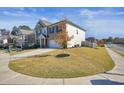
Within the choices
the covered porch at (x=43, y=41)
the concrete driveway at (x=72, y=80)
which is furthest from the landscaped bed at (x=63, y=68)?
the covered porch at (x=43, y=41)

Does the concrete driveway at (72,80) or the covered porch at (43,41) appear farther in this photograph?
the covered porch at (43,41)

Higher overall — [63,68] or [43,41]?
[43,41]

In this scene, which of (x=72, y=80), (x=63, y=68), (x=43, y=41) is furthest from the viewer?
(x=43, y=41)

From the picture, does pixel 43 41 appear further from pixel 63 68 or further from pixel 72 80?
pixel 72 80

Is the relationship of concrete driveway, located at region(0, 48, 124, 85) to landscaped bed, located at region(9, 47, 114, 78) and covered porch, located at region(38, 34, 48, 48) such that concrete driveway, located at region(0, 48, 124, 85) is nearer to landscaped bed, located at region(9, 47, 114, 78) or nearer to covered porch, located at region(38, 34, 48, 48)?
landscaped bed, located at region(9, 47, 114, 78)

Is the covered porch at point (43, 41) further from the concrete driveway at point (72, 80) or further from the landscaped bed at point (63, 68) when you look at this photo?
the concrete driveway at point (72, 80)

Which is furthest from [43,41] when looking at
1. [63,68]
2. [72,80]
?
[72,80]

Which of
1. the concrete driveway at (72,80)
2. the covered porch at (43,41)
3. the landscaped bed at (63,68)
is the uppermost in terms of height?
the covered porch at (43,41)

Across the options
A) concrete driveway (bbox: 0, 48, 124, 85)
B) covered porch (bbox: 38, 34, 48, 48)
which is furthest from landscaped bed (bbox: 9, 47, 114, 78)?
covered porch (bbox: 38, 34, 48, 48)

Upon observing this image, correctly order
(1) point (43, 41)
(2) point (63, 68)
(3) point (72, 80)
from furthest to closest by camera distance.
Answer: (1) point (43, 41), (2) point (63, 68), (3) point (72, 80)

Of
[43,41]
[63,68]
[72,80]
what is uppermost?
[43,41]

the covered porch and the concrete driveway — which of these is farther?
the covered porch

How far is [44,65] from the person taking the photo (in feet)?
38.1
